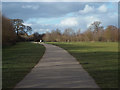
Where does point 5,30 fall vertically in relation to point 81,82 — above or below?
above

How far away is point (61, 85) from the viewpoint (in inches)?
242

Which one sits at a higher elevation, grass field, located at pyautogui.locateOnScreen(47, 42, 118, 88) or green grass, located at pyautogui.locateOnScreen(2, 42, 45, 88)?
A: grass field, located at pyautogui.locateOnScreen(47, 42, 118, 88)

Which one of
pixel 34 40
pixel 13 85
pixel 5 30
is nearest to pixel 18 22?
pixel 5 30

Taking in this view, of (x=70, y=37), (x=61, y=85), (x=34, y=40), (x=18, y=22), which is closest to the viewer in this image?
(x=61, y=85)

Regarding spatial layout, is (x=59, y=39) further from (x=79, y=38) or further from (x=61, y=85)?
(x=61, y=85)

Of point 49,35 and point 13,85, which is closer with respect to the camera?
point 13,85

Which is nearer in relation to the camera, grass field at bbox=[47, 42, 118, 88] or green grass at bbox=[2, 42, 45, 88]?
grass field at bbox=[47, 42, 118, 88]

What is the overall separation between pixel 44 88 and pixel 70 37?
62427mm

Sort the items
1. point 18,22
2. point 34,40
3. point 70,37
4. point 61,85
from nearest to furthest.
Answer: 1. point 61,85
2. point 18,22
3. point 34,40
4. point 70,37

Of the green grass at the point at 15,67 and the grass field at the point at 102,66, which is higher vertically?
the grass field at the point at 102,66

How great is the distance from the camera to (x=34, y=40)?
6166 centimetres

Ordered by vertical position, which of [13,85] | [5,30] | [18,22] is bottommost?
[13,85]

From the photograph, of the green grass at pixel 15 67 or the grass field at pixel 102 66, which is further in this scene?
the green grass at pixel 15 67

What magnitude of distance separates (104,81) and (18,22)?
18309mm
